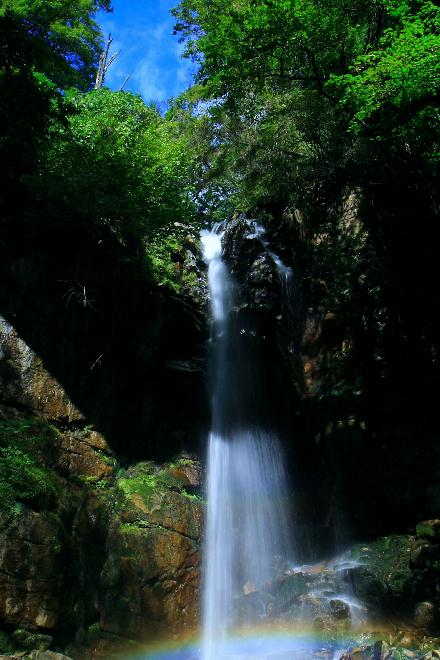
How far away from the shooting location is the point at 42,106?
5.93m

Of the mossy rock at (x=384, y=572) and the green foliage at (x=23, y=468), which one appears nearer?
the green foliage at (x=23, y=468)

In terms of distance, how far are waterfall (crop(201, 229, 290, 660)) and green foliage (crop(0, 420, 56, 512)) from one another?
3.54 meters

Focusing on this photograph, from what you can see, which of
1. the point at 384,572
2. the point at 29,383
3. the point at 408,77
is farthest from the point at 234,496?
the point at 408,77

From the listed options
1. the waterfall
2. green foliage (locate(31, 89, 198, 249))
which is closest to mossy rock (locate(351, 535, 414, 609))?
the waterfall

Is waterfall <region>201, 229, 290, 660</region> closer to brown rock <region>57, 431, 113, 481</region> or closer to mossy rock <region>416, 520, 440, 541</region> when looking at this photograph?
brown rock <region>57, 431, 113, 481</region>

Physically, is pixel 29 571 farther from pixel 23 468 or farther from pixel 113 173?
pixel 113 173

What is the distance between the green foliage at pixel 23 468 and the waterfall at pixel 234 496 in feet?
11.6

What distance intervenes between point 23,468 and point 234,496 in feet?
15.8

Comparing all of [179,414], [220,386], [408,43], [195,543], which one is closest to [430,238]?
[408,43]

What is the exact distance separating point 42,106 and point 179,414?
A: 24.3ft

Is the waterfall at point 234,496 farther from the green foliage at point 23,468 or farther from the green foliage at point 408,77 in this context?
the green foliage at point 408,77

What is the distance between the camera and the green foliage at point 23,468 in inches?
300

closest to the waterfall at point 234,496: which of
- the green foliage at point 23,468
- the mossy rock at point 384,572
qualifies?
the mossy rock at point 384,572

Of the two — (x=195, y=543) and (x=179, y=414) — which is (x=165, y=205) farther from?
(x=195, y=543)
